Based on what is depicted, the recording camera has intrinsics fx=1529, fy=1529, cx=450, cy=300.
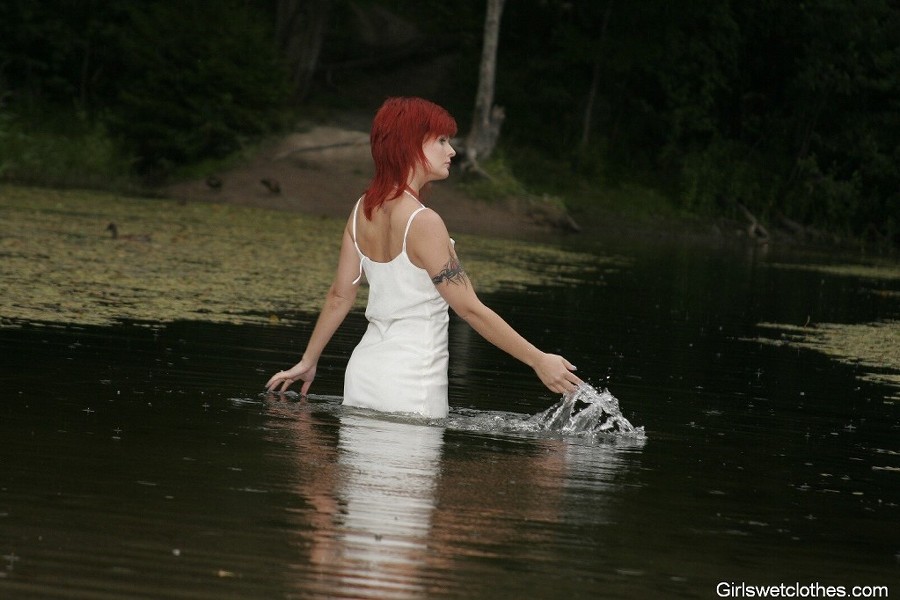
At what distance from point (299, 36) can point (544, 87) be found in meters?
6.20

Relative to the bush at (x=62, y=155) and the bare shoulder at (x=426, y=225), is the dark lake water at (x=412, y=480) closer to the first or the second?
the bare shoulder at (x=426, y=225)

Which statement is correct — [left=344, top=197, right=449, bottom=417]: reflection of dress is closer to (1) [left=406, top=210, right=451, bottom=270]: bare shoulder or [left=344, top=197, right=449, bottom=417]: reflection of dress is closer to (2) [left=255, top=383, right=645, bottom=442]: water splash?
(1) [left=406, top=210, right=451, bottom=270]: bare shoulder

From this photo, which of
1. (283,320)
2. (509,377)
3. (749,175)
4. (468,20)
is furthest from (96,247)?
(749,175)

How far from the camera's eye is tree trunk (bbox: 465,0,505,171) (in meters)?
32.2

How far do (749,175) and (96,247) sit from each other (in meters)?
24.9

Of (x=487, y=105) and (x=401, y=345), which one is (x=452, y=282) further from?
(x=487, y=105)

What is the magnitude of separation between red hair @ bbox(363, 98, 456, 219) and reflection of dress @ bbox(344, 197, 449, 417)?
0.72 ft

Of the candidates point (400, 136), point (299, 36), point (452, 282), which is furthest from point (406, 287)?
point (299, 36)

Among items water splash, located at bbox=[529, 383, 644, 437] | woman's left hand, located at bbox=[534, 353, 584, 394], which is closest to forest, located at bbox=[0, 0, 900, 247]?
water splash, located at bbox=[529, 383, 644, 437]

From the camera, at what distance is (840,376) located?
10312 millimetres

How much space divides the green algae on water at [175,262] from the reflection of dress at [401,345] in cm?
392

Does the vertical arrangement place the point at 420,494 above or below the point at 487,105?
below

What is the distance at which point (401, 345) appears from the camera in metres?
6.28

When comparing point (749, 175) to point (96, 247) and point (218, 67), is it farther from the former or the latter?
point (96, 247)
